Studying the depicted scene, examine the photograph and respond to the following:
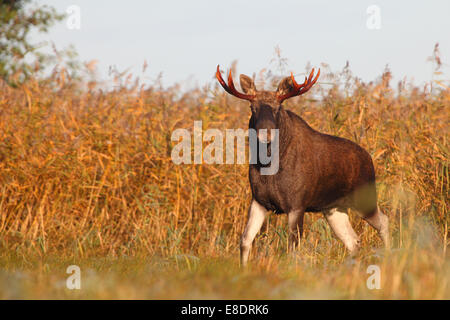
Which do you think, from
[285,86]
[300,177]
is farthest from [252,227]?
[285,86]

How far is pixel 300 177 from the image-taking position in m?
5.99

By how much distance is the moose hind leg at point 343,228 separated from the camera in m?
6.77

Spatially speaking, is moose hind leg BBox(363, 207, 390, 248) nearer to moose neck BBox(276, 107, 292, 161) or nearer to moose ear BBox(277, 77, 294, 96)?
moose neck BBox(276, 107, 292, 161)

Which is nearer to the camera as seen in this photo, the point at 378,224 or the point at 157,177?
the point at 378,224

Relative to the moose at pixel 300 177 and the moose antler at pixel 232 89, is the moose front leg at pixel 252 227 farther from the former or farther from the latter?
the moose antler at pixel 232 89

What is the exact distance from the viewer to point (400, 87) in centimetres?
877

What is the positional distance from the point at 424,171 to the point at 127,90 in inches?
175

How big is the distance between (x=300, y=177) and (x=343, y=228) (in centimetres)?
123

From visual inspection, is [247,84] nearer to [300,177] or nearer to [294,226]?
[300,177]

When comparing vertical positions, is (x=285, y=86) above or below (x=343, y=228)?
above

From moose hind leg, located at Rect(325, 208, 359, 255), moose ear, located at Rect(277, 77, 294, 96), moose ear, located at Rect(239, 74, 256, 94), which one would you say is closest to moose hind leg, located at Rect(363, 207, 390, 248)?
moose hind leg, located at Rect(325, 208, 359, 255)

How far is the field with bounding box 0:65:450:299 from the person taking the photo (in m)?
6.98

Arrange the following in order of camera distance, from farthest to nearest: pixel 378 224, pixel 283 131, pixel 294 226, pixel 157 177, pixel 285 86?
pixel 157 177, pixel 378 224, pixel 285 86, pixel 283 131, pixel 294 226
